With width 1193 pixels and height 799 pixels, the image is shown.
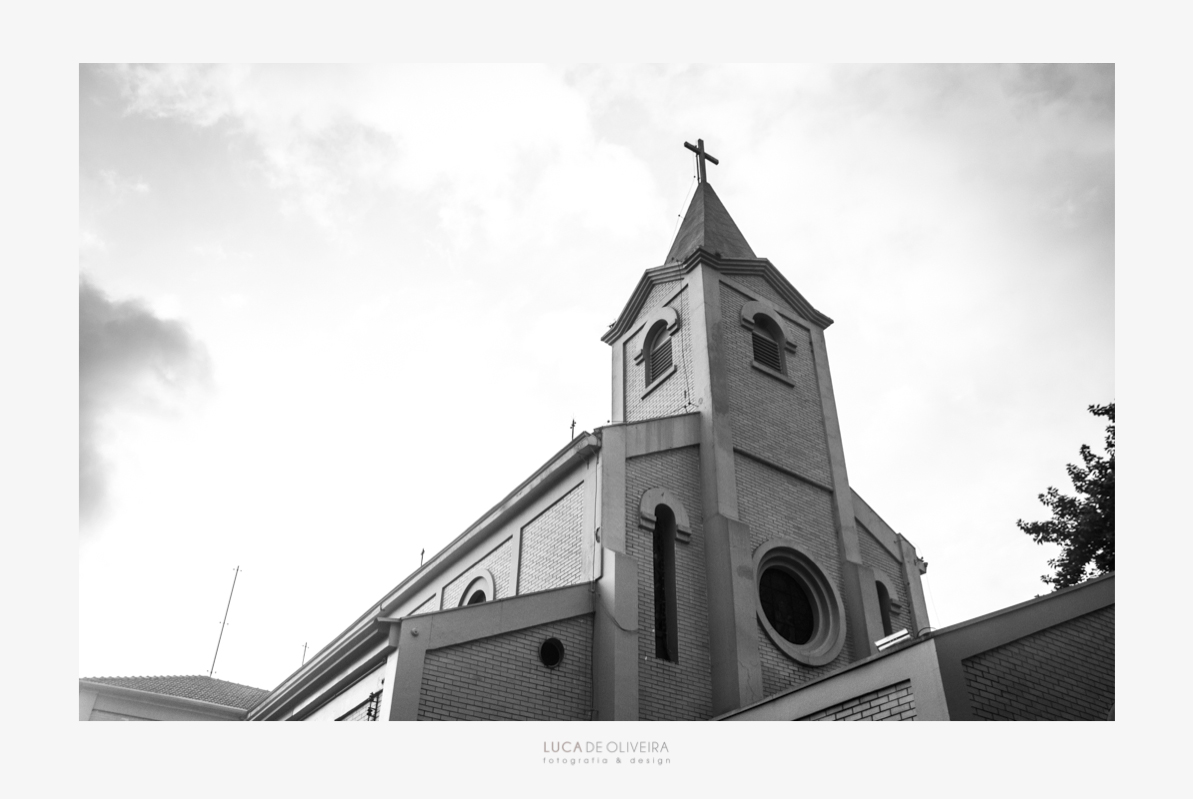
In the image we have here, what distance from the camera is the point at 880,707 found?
812 cm

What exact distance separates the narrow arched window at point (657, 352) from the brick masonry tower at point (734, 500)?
0.13 feet

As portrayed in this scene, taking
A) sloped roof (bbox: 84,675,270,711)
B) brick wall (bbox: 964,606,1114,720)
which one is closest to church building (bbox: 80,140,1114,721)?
brick wall (bbox: 964,606,1114,720)

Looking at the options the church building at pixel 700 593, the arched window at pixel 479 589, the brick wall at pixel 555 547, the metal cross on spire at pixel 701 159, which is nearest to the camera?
the church building at pixel 700 593

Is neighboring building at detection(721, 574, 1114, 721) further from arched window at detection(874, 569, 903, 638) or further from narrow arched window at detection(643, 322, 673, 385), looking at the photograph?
narrow arched window at detection(643, 322, 673, 385)

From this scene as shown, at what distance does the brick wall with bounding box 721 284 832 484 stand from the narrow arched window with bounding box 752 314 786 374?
0.20 meters

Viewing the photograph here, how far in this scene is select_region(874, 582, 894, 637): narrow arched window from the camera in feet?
50.0

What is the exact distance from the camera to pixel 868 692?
27.0 ft

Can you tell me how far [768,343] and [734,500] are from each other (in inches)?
173

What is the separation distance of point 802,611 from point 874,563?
252cm

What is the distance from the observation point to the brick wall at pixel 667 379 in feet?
53.0

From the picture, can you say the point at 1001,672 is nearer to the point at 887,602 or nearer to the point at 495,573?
the point at 887,602

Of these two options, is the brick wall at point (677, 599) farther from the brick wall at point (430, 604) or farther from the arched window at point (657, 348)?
the brick wall at point (430, 604)
